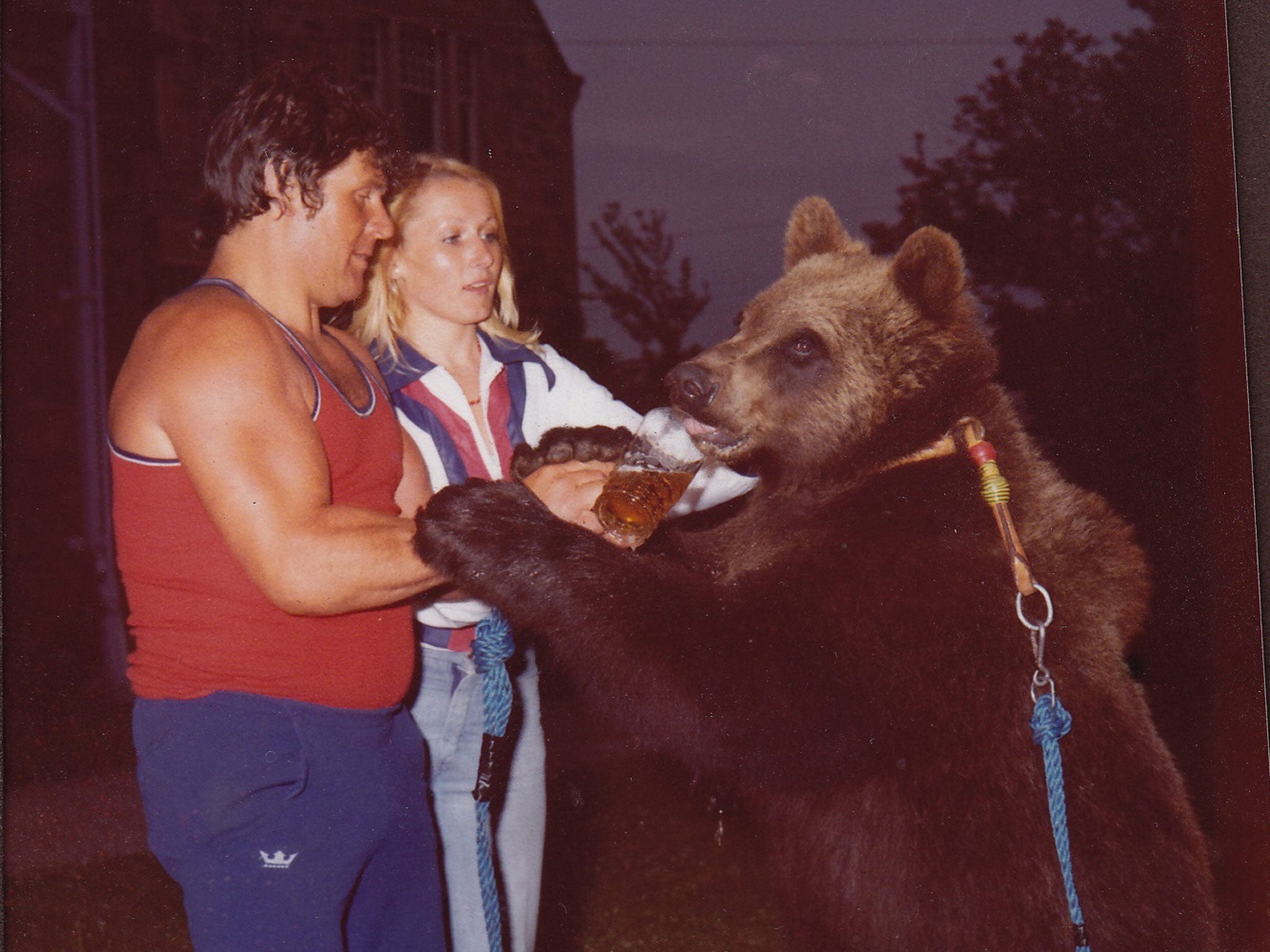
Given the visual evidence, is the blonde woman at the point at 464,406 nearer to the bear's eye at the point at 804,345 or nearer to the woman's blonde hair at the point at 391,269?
the woman's blonde hair at the point at 391,269

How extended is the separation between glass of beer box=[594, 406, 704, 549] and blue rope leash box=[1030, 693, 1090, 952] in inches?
37.5

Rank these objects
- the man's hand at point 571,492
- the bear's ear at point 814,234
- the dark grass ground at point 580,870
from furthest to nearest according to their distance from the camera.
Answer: the bear's ear at point 814,234 < the dark grass ground at point 580,870 < the man's hand at point 571,492

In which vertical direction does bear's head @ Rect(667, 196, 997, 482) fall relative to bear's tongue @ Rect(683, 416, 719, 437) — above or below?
above

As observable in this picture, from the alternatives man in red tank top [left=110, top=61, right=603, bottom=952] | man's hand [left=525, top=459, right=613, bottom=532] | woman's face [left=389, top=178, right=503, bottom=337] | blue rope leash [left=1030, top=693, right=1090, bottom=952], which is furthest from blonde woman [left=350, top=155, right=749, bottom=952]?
blue rope leash [left=1030, top=693, right=1090, bottom=952]

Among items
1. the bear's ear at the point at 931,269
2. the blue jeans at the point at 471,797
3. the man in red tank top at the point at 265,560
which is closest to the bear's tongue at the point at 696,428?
the bear's ear at the point at 931,269

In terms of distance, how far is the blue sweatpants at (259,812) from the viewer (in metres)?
1.83

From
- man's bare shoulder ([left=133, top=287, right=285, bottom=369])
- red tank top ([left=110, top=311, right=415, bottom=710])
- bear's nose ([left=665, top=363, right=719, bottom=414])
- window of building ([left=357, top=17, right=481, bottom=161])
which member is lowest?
red tank top ([left=110, top=311, right=415, bottom=710])

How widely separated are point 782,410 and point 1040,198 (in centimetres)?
134

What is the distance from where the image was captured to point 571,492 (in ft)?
7.52

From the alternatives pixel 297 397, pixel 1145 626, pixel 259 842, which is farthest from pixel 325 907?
pixel 1145 626

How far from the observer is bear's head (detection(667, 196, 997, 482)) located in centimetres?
263

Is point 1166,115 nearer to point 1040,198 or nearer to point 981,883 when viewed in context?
point 1040,198

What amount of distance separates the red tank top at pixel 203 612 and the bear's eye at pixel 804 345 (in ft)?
4.56

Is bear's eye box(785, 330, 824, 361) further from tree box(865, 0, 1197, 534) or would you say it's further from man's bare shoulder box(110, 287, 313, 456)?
man's bare shoulder box(110, 287, 313, 456)
